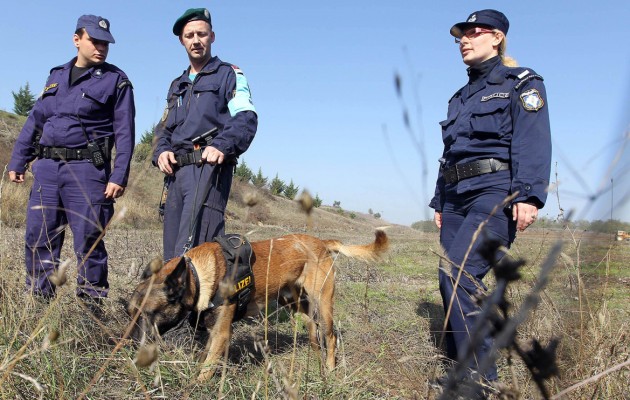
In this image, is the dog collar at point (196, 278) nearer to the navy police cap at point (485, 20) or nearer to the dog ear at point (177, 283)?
the dog ear at point (177, 283)

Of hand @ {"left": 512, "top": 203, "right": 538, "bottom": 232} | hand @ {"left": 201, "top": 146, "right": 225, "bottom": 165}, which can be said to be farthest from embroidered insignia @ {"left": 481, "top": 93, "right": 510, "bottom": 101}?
hand @ {"left": 201, "top": 146, "right": 225, "bottom": 165}

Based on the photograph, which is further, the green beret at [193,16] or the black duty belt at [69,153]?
the black duty belt at [69,153]

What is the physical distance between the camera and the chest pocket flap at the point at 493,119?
3.06 m

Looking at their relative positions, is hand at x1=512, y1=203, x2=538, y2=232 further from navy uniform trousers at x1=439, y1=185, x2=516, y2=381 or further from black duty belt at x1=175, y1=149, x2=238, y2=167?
black duty belt at x1=175, y1=149, x2=238, y2=167

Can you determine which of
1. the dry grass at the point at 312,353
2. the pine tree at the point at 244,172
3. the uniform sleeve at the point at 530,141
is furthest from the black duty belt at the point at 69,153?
the pine tree at the point at 244,172

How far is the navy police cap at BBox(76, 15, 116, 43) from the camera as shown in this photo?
3.97 metres

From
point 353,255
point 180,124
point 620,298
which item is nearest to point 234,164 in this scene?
point 180,124

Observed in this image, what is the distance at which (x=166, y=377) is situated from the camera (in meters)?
2.42

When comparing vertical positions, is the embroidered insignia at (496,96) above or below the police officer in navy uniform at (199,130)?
above

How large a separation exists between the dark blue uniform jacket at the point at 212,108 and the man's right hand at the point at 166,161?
0.07m

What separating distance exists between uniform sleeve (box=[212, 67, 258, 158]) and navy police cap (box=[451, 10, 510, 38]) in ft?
5.27

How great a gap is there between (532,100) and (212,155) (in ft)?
6.91

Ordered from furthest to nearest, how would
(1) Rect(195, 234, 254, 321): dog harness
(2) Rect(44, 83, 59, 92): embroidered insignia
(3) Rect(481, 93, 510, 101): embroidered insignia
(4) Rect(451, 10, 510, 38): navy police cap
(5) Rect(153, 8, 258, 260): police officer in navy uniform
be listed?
(2) Rect(44, 83, 59, 92): embroidered insignia, (5) Rect(153, 8, 258, 260): police officer in navy uniform, (1) Rect(195, 234, 254, 321): dog harness, (4) Rect(451, 10, 510, 38): navy police cap, (3) Rect(481, 93, 510, 101): embroidered insignia

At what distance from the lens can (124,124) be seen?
4.07 m
